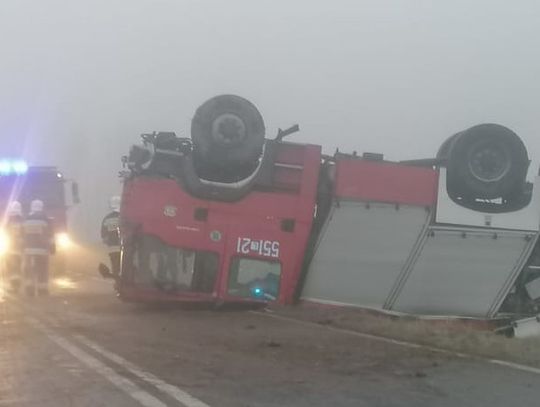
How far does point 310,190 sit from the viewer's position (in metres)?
12.3

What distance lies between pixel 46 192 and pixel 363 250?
43.6 ft

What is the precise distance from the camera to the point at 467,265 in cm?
1223

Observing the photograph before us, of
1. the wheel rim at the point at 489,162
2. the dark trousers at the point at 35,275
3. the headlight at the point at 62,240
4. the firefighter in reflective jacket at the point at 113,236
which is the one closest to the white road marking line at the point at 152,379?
the firefighter in reflective jacket at the point at 113,236

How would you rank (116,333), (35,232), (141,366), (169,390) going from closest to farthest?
(169,390)
(141,366)
(116,333)
(35,232)

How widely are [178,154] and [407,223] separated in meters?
3.33

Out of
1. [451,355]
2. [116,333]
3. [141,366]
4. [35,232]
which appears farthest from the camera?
[35,232]

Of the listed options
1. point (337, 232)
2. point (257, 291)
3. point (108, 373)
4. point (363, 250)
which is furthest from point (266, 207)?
point (108, 373)

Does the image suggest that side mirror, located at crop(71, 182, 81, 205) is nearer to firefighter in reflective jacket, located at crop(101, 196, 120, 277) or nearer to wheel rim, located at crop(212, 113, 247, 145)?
firefighter in reflective jacket, located at crop(101, 196, 120, 277)

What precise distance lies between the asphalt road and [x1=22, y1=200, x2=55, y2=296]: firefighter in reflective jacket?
5.03m

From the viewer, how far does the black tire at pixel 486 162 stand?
12094 mm

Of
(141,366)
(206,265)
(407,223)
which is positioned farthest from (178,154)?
(141,366)

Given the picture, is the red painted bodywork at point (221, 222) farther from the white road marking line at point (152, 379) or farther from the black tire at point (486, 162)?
the white road marking line at point (152, 379)

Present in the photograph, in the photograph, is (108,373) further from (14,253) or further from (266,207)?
(14,253)

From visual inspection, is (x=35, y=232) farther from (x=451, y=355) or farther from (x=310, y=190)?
(x=451, y=355)
